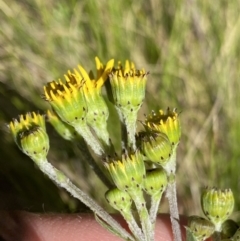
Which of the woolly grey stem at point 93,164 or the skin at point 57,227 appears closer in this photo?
the woolly grey stem at point 93,164

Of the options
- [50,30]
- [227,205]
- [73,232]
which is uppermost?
[50,30]

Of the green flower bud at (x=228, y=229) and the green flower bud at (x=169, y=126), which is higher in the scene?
the green flower bud at (x=169, y=126)

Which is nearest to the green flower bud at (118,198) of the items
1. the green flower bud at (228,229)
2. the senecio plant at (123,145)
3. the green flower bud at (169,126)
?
the senecio plant at (123,145)

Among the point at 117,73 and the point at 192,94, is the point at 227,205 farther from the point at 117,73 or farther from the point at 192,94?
the point at 192,94

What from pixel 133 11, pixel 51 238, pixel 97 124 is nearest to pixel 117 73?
pixel 97 124

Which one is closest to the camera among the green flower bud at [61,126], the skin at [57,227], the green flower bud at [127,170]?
the green flower bud at [127,170]

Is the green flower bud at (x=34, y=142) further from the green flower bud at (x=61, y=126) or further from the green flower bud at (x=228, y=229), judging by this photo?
the green flower bud at (x=228, y=229)

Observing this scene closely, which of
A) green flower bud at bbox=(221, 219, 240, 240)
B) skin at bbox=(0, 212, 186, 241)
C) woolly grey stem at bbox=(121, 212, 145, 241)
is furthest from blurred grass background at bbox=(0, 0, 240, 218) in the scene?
woolly grey stem at bbox=(121, 212, 145, 241)
